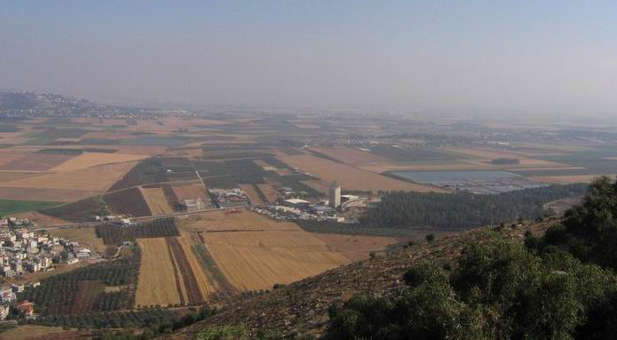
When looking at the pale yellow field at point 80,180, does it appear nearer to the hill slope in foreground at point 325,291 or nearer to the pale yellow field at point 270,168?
the pale yellow field at point 270,168

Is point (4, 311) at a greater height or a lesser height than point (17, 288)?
greater

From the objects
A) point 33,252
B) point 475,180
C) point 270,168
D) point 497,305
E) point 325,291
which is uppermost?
point 497,305

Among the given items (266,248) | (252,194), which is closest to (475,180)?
(252,194)

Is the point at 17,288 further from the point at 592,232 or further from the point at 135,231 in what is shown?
the point at 592,232

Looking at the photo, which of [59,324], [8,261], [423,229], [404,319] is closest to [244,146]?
[423,229]

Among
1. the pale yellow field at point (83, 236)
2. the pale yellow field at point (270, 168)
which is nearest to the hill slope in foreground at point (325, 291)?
the pale yellow field at point (83, 236)

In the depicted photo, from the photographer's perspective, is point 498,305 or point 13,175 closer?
point 498,305
